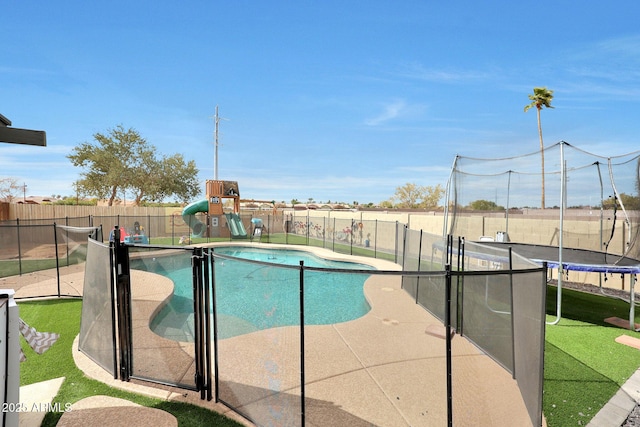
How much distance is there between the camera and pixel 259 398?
3.41 metres

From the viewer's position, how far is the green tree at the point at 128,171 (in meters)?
31.5

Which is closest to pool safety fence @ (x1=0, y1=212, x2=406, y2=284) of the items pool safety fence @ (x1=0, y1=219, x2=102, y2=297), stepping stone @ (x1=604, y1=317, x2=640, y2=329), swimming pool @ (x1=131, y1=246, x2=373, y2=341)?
pool safety fence @ (x1=0, y1=219, x2=102, y2=297)

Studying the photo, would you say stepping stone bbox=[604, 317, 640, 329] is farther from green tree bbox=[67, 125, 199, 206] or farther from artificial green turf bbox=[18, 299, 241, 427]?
green tree bbox=[67, 125, 199, 206]

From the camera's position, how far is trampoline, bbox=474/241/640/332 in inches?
268

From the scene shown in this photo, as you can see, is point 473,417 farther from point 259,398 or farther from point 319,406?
point 259,398

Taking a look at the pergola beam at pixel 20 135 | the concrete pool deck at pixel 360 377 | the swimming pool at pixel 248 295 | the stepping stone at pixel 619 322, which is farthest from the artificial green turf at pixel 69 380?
the stepping stone at pixel 619 322

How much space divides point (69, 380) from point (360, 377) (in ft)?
12.1

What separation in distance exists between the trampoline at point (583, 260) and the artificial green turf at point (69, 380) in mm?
6063

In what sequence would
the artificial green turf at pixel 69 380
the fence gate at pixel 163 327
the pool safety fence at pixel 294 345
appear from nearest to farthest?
the pool safety fence at pixel 294 345 < the artificial green turf at pixel 69 380 < the fence gate at pixel 163 327

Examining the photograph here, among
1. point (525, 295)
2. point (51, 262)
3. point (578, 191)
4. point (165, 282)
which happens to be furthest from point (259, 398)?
point (51, 262)

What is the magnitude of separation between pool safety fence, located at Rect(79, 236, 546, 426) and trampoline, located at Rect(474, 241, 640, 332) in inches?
128

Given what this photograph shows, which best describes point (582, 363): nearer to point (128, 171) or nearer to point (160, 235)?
point (160, 235)

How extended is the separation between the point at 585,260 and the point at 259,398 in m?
9.80

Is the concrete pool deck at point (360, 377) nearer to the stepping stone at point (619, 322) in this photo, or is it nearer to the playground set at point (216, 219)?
the stepping stone at point (619, 322)
